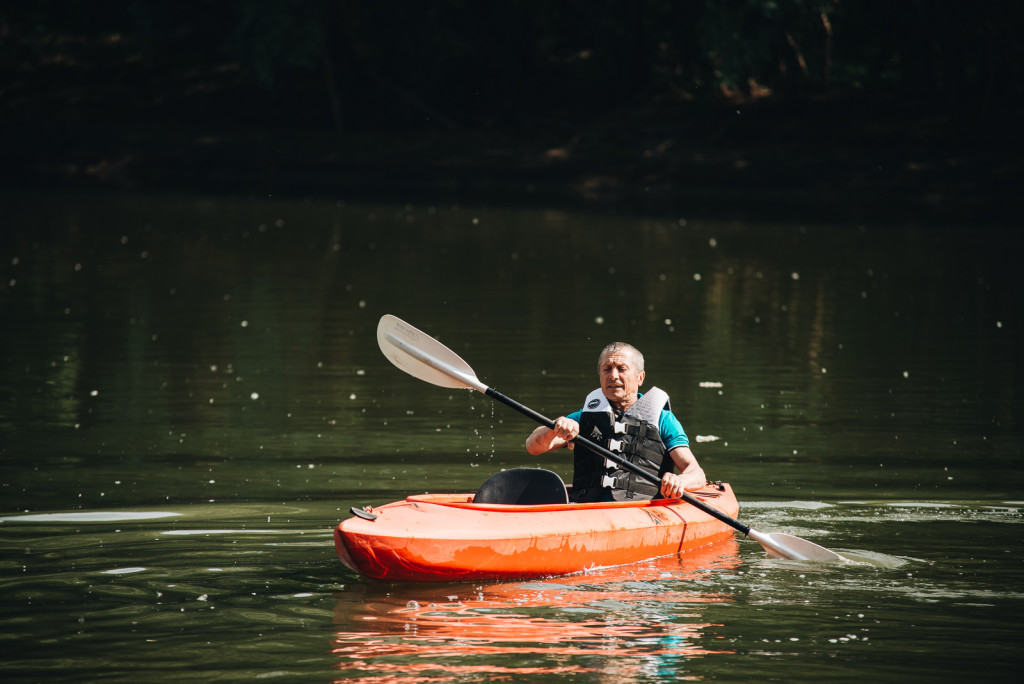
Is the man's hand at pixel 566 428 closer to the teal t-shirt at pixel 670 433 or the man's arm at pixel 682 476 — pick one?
the teal t-shirt at pixel 670 433

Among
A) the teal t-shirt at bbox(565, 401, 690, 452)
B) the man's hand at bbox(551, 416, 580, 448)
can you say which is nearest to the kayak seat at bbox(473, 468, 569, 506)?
the man's hand at bbox(551, 416, 580, 448)

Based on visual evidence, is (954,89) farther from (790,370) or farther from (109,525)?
(109,525)

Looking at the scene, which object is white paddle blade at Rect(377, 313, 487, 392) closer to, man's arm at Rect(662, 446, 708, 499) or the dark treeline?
man's arm at Rect(662, 446, 708, 499)

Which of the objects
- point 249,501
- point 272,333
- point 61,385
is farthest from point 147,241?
point 249,501

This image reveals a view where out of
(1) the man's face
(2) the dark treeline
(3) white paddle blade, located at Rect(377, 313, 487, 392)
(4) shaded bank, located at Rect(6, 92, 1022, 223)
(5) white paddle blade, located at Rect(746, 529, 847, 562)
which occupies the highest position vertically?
(2) the dark treeline

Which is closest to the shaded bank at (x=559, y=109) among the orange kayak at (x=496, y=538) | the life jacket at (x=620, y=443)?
the life jacket at (x=620, y=443)

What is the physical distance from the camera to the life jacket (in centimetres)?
738

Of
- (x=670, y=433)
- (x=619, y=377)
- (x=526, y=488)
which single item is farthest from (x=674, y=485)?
(x=526, y=488)

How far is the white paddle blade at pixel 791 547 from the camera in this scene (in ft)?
23.6

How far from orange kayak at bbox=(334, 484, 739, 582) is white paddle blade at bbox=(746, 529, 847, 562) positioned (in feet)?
1.30

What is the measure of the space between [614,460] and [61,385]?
5831 mm

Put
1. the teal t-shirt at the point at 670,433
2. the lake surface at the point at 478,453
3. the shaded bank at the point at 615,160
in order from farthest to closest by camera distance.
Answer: the shaded bank at the point at 615,160
the teal t-shirt at the point at 670,433
the lake surface at the point at 478,453

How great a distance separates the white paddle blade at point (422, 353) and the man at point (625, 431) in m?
0.77

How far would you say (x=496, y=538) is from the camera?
21.8 feet
